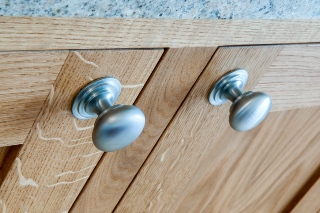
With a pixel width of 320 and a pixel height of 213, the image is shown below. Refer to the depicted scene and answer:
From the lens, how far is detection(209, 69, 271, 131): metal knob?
0.32 meters

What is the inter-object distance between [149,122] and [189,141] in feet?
0.20

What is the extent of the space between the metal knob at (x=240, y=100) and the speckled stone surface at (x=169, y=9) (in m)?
0.06

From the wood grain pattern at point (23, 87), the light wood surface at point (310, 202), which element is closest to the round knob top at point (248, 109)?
the wood grain pattern at point (23, 87)

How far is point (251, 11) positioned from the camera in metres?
0.28

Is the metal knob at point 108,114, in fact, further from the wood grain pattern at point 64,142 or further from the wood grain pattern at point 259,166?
the wood grain pattern at point 259,166

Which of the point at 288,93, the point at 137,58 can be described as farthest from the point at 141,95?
the point at 288,93

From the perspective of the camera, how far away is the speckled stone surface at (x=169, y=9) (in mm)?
206

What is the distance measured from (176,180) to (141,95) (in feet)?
0.46

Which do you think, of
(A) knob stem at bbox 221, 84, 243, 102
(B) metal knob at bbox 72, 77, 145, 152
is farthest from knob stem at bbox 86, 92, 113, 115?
(A) knob stem at bbox 221, 84, 243, 102

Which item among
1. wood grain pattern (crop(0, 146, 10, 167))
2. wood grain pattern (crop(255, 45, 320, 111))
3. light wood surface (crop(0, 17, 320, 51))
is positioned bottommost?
wood grain pattern (crop(0, 146, 10, 167))

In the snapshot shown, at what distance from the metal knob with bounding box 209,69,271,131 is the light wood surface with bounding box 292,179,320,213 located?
0.31 meters

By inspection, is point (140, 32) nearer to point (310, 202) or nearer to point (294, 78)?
point (294, 78)

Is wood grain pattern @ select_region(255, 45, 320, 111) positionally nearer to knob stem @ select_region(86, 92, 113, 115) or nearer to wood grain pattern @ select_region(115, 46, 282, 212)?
wood grain pattern @ select_region(115, 46, 282, 212)

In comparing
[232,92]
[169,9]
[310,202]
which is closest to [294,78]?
[232,92]
